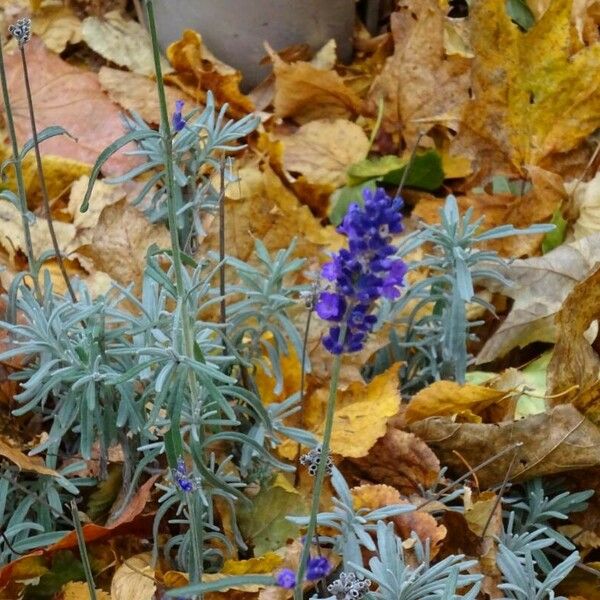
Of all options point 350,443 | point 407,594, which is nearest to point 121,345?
point 350,443

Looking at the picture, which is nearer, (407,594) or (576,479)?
(407,594)

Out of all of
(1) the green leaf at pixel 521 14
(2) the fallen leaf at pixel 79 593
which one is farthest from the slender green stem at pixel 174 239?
(1) the green leaf at pixel 521 14

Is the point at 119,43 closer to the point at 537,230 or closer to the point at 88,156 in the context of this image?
the point at 88,156

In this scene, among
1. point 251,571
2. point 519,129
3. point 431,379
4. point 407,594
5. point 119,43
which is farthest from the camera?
point 119,43

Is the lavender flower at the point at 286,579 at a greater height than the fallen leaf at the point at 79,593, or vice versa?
the lavender flower at the point at 286,579

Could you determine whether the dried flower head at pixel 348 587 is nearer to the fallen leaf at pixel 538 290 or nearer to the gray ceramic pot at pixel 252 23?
the fallen leaf at pixel 538 290

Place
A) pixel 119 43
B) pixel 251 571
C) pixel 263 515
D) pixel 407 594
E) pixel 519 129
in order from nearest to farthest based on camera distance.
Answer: pixel 407 594
pixel 251 571
pixel 263 515
pixel 519 129
pixel 119 43

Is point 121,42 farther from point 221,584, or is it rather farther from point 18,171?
point 221,584
